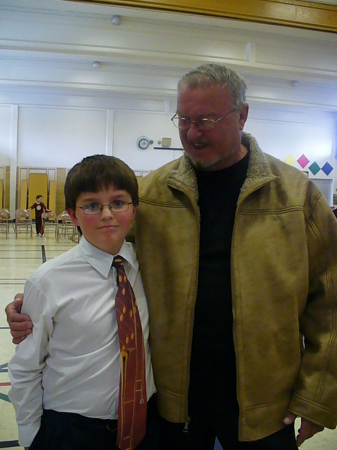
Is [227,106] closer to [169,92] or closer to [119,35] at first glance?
[119,35]

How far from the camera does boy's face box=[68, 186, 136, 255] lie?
1.18 metres

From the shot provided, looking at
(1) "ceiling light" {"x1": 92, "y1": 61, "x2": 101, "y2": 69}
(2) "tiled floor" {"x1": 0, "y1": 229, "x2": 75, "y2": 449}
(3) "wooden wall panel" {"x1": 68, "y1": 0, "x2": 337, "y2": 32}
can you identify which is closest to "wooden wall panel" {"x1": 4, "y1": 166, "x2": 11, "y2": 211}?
(2) "tiled floor" {"x1": 0, "y1": 229, "x2": 75, "y2": 449}

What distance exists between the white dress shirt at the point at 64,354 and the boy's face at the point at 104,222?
0.13m

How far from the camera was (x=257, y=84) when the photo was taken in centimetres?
1237

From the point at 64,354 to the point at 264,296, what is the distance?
2.13ft

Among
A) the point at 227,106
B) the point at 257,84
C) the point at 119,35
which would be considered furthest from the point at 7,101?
the point at 227,106

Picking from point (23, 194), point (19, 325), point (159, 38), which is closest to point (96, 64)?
point (159, 38)

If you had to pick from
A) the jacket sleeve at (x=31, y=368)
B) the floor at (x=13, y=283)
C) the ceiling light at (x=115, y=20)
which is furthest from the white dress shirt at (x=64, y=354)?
the ceiling light at (x=115, y=20)

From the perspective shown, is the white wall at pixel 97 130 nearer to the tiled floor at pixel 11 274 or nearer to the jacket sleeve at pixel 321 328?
the tiled floor at pixel 11 274

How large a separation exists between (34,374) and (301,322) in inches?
35.7

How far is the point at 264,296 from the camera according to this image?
3.95ft

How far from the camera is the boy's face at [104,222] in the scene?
1177 mm

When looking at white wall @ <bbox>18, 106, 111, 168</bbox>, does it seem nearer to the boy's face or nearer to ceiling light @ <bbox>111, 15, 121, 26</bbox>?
ceiling light @ <bbox>111, 15, 121, 26</bbox>

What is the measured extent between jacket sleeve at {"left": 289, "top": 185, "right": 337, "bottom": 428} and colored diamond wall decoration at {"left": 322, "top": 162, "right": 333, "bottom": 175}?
15.9m
